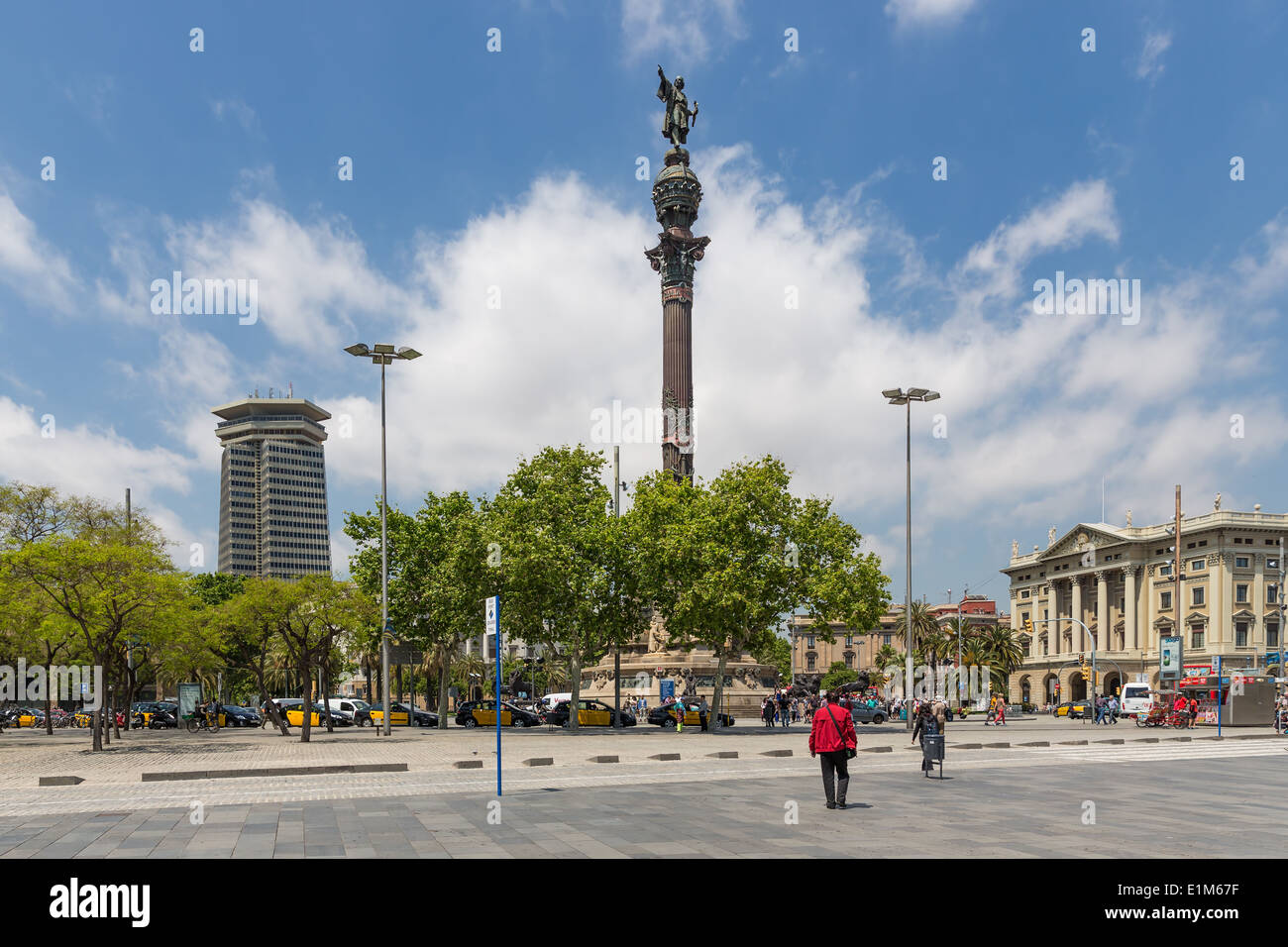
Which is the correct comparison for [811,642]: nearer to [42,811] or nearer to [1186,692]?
[1186,692]

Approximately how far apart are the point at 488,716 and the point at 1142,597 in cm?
7847

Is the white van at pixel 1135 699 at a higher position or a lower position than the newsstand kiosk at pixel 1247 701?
lower

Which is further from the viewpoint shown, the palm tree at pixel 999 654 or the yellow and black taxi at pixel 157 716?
the palm tree at pixel 999 654

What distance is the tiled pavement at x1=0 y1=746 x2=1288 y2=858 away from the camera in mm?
10727

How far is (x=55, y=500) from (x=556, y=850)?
4476 cm

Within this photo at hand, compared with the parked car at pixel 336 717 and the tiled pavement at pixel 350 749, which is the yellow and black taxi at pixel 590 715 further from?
the parked car at pixel 336 717

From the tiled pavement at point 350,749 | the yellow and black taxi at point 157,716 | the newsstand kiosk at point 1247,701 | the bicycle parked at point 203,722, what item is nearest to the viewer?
the tiled pavement at point 350,749

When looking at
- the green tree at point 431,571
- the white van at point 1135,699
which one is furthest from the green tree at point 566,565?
the white van at point 1135,699

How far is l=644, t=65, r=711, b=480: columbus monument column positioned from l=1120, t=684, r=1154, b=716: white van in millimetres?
32018

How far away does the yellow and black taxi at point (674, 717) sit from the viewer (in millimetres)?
44094

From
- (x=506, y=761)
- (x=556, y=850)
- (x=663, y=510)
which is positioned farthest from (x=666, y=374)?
(x=556, y=850)

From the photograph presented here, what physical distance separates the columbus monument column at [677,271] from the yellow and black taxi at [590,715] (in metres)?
18.6

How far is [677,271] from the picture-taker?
232ft

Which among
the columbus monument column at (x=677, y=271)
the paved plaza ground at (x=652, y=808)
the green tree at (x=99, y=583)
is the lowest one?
the paved plaza ground at (x=652, y=808)
